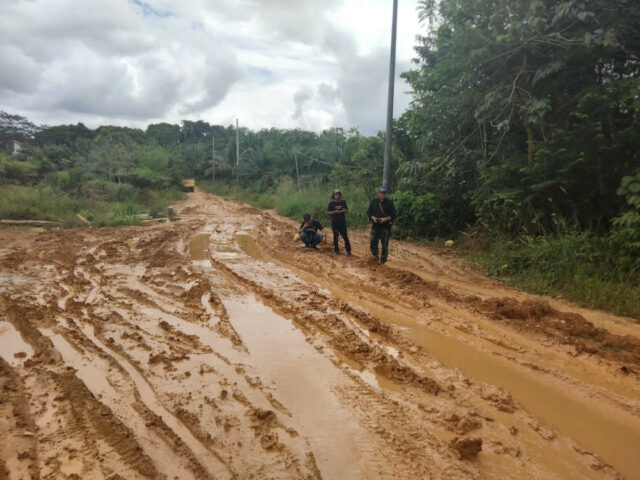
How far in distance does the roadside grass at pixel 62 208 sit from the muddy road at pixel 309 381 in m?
9.23

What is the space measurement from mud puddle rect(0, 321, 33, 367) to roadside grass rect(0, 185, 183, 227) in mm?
11272

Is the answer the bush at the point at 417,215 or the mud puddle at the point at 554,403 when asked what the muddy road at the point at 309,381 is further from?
the bush at the point at 417,215

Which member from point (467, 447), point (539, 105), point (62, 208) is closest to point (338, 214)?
point (539, 105)

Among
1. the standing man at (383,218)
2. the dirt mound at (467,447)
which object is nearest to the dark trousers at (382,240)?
the standing man at (383,218)

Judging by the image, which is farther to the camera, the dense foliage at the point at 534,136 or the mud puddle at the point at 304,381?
the dense foliage at the point at 534,136

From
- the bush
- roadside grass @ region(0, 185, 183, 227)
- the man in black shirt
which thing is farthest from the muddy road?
roadside grass @ region(0, 185, 183, 227)

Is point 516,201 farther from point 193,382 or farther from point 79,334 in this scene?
point 79,334

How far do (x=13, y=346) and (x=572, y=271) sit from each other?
25.3 feet

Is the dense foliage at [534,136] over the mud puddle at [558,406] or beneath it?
over

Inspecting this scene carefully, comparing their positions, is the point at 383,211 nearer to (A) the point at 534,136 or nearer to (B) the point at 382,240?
(B) the point at 382,240

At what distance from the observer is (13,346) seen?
4.41m

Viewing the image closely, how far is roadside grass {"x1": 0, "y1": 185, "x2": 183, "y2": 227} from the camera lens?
14984 mm

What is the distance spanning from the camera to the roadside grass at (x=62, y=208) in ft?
49.2

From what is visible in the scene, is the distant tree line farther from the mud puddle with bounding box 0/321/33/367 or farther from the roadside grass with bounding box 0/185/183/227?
the roadside grass with bounding box 0/185/183/227
